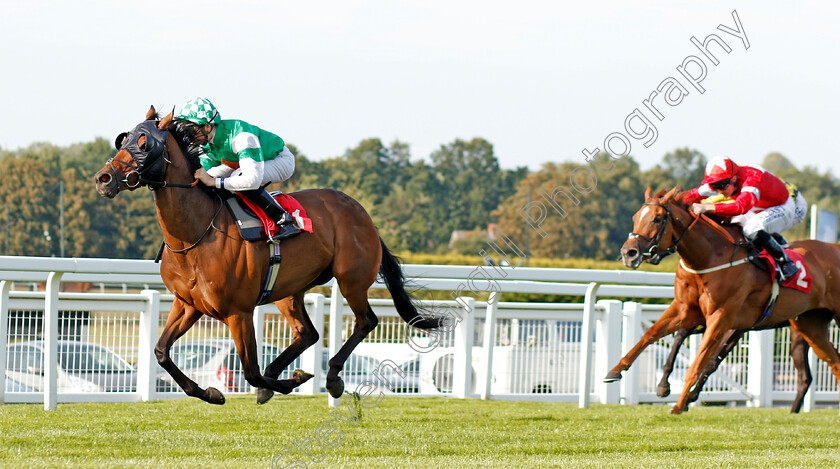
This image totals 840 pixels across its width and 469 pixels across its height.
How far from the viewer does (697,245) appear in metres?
7.00

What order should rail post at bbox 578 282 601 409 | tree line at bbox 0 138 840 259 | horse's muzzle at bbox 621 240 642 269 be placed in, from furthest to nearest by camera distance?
1. tree line at bbox 0 138 840 259
2. rail post at bbox 578 282 601 409
3. horse's muzzle at bbox 621 240 642 269

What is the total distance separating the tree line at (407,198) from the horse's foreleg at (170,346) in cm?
1040

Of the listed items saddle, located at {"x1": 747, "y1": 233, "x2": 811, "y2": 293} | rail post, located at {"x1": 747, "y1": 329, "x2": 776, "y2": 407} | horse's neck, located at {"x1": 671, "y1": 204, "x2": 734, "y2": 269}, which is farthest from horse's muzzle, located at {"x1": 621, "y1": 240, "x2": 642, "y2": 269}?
rail post, located at {"x1": 747, "y1": 329, "x2": 776, "y2": 407}

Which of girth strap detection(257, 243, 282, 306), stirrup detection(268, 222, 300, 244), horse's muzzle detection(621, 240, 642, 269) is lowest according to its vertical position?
girth strap detection(257, 243, 282, 306)

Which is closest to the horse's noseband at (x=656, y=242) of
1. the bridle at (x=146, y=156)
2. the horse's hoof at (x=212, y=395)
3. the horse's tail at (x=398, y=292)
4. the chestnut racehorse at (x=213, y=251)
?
the horse's tail at (x=398, y=292)

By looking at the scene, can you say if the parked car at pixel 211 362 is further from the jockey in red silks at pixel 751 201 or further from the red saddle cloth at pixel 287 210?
the jockey in red silks at pixel 751 201

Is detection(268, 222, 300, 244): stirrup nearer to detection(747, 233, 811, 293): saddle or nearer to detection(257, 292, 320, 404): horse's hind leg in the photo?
detection(257, 292, 320, 404): horse's hind leg

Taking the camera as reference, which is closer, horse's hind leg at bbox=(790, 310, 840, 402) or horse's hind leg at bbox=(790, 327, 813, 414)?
horse's hind leg at bbox=(790, 310, 840, 402)

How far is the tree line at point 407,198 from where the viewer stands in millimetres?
38688

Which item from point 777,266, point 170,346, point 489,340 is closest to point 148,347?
point 170,346

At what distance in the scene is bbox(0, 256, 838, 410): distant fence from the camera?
7039 mm

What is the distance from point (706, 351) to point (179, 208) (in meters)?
3.83

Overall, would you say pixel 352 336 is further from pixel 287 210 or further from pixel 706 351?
pixel 706 351

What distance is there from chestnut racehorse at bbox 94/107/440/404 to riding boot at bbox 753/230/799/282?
3277mm
